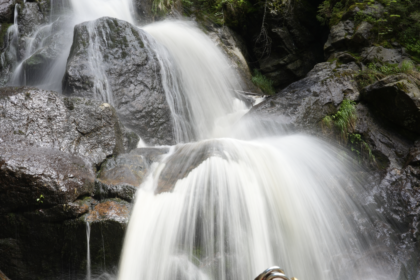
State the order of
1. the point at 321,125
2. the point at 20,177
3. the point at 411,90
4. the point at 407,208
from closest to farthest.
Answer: the point at 20,177 → the point at 407,208 → the point at 411,90 → the point at 321,125

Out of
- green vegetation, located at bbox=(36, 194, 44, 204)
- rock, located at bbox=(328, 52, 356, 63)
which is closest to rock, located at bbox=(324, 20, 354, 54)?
rock, located at bbox=(328, 52, 356, 63)

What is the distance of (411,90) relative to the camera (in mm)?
5172

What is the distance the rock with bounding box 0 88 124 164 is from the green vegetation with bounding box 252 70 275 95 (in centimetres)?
636

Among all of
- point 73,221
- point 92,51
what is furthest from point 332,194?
point 92,51

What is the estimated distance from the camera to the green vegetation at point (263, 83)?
980 centimetres

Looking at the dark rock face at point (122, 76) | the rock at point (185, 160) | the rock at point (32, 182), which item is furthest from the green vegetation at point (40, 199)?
the dark rock face at point (122, 76)

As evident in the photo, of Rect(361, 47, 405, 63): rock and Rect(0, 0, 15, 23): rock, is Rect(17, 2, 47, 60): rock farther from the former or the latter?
Rect(361, 47, 405, 63): rock

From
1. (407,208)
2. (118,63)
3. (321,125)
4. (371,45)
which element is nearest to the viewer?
(407,208)

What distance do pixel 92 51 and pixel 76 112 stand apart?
2311 millimetres

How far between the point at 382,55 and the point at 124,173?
7.12 metres

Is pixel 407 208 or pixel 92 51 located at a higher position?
pixel 92 51

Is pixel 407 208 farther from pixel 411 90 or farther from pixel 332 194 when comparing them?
pixel 411 90

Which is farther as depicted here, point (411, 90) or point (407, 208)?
point (411, 90)

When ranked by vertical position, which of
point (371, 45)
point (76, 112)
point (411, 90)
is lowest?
point (76, 112)
